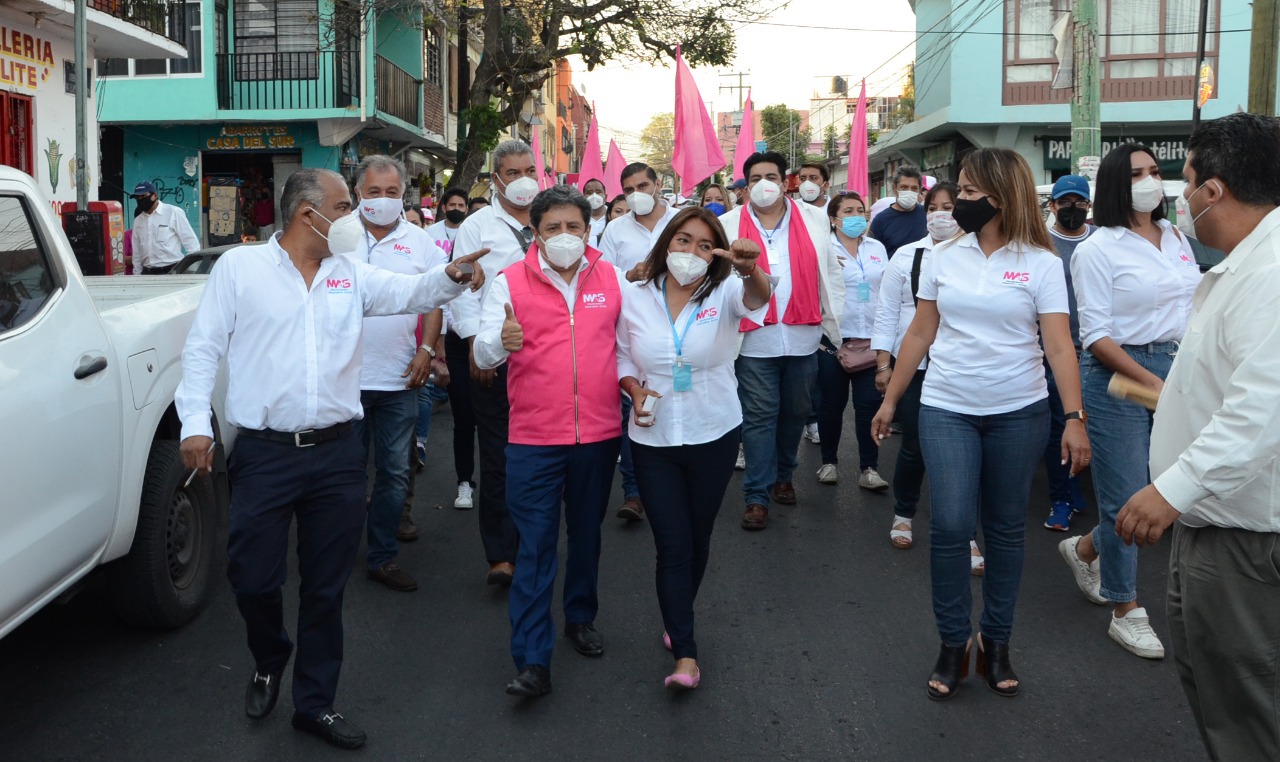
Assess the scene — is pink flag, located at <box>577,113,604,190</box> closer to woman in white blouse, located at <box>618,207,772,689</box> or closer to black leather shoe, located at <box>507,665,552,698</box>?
woman in white blouse, located at <box>618,207,772,689</box>

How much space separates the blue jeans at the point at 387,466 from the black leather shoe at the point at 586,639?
1317mm

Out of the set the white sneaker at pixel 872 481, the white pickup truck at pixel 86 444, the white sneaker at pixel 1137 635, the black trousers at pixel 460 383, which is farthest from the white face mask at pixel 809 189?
the white pickup truck at pixel 86 444

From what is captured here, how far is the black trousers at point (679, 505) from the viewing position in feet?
15.0

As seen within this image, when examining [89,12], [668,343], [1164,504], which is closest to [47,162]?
[89,12]

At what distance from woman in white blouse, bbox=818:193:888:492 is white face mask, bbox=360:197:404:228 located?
316 centimetres

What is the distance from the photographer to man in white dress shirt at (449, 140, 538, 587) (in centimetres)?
578

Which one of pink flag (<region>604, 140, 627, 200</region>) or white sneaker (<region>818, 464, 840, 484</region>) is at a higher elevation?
pink flag (<region>604, 140, 627, 200</region>)

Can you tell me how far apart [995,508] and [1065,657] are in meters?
0.90

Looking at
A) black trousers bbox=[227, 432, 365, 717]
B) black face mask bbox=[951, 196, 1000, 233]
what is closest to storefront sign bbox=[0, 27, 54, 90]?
black trousers bbox=[227, 432, 365, 717]

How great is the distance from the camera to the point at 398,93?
28.3 m

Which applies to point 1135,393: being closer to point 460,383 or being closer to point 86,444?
point 86,444

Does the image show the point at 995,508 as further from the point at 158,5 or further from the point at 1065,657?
the point at 158,5

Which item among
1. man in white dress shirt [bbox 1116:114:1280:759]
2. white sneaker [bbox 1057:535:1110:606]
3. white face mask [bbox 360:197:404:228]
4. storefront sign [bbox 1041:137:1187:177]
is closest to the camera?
man in white dress shirt [bbox 1116:114:1280:759]

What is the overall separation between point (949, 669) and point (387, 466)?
297 centimetres
